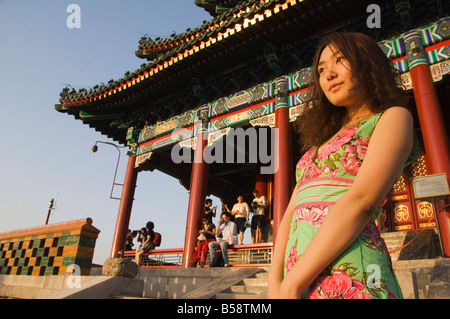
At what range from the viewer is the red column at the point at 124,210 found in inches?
343

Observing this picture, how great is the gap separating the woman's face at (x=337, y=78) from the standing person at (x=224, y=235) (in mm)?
5458

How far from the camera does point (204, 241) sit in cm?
684

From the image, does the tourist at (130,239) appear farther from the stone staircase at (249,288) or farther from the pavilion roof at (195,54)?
the stone staircase at (249,288)

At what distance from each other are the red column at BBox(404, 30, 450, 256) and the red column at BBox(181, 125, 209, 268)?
4599 millimetres

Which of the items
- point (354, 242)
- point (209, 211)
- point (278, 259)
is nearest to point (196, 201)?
point (209, 211)

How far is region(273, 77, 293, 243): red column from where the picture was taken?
20.3ft

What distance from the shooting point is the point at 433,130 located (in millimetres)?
5031

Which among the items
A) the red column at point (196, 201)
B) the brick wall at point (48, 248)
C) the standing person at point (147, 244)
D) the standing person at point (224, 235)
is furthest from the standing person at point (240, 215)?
the brick wall at point (48, 248)

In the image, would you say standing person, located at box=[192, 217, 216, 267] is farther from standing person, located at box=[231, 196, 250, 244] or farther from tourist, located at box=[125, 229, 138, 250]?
tourist, located at box=[125, 229, 138, 250]

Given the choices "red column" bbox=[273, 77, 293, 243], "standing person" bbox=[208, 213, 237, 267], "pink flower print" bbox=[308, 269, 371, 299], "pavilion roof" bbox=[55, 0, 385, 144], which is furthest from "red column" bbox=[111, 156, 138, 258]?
"pink flower print" bbox=[308, 269, 371, 299]
